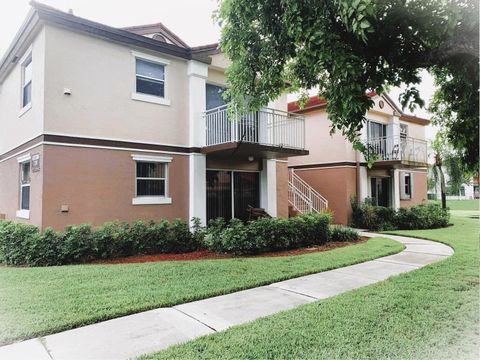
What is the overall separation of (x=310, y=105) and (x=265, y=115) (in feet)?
20.9

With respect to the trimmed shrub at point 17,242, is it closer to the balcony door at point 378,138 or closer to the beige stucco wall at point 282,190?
the beige stucco wall at point 282,190

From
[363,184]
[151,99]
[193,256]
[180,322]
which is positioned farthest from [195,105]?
[363,184]

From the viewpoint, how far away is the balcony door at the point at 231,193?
12.5 metres

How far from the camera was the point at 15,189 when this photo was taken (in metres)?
11.9

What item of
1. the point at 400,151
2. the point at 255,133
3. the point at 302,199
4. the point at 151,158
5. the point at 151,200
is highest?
the point at 255,133

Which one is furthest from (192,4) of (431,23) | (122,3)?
(431,23)

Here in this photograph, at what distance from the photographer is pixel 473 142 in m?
3.90

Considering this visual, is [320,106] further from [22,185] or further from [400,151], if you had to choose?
[22,185]

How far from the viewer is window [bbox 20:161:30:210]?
36.3 feet

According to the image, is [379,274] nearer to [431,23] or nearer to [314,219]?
[314,219]

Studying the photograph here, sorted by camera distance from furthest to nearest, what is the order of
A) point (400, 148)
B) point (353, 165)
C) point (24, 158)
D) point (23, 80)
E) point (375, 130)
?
point (375, 130) < point (400, 148) < point (353, 165) < point (23, 80) < point (24, 158)

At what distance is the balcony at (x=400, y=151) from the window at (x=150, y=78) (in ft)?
37.0

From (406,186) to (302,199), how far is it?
8953 mm

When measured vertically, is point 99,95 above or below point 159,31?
below
